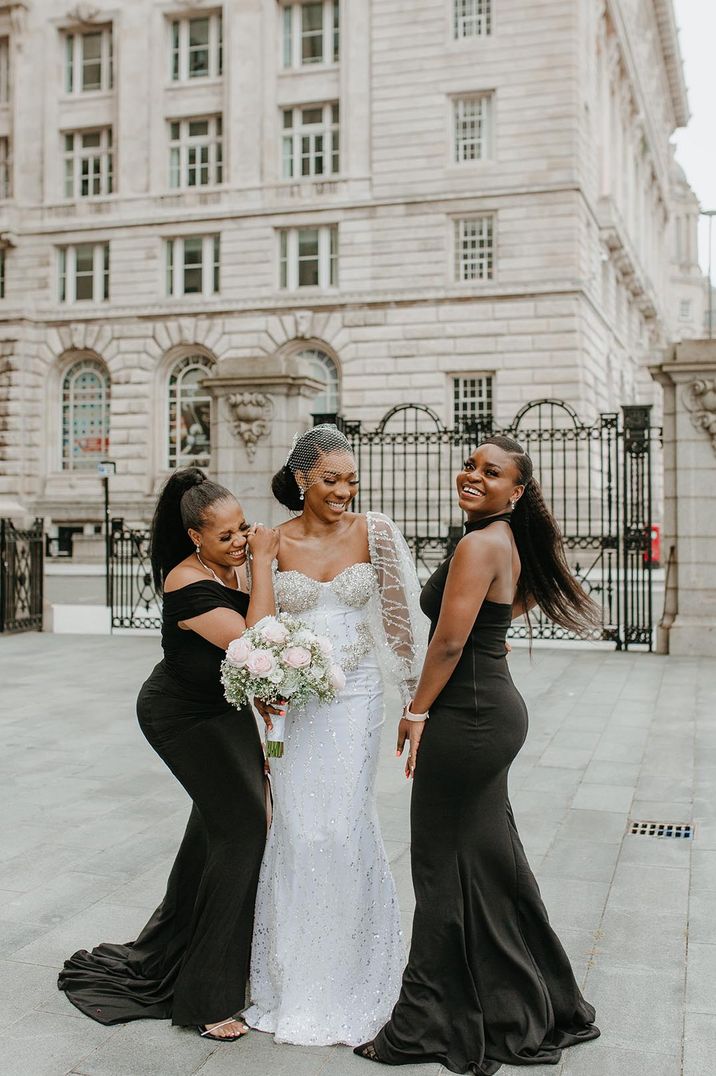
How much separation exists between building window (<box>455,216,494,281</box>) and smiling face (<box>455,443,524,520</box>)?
30.1m

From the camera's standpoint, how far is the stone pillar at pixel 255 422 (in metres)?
15.1

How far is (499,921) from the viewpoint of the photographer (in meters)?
3.61

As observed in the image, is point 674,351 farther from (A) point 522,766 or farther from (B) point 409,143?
(B) point 409,143

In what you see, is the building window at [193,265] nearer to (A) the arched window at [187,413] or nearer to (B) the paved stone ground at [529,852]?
(A) the arched window at [187,413]

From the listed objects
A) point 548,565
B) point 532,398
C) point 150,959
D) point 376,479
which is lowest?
point 150,959

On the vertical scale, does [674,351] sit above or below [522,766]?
above

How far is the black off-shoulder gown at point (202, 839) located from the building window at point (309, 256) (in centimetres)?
3149

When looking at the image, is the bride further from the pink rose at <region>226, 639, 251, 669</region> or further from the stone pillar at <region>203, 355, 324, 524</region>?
the stone pillar at <region>203, 355, 324, 524</region>

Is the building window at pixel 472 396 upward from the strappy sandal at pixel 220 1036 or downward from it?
upward

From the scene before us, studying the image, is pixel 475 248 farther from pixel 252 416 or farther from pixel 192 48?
pixel 252 416

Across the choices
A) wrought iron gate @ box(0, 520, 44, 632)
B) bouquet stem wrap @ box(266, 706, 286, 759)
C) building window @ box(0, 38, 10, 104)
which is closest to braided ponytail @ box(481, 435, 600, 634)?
bouquet stem wrap @ box(266, 706, 286, 759)

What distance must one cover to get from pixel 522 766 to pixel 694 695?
140 inches

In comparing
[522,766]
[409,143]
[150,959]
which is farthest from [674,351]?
[409,143]

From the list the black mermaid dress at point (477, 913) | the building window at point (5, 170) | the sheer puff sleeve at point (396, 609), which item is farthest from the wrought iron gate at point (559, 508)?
the building window at point (5, 170)
